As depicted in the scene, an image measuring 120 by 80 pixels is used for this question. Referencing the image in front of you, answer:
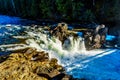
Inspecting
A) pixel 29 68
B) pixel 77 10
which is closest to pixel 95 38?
pixel 77 10

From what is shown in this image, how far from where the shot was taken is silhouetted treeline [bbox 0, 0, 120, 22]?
66.7ft

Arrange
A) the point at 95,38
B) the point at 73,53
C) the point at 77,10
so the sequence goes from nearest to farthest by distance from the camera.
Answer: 1. the point at 73,53
2. the point at 95,38
3. the point at 77,10

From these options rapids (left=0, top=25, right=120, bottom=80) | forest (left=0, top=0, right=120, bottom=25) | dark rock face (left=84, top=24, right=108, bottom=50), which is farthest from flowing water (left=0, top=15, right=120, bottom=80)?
forest (left=0, top=0, right=120, bottom=25)

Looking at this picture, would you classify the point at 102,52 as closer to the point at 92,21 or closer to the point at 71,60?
the point at 71,60

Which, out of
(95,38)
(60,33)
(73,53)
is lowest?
(73,53)

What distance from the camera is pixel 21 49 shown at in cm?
1325

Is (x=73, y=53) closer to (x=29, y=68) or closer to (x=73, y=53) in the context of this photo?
(x=73, y=53)

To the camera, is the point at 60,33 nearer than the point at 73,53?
No

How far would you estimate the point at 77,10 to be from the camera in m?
21.1

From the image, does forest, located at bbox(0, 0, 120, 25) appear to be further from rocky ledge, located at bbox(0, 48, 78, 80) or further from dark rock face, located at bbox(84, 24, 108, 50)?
rocky ledge, located at bbox(0, 48, 78, 80)

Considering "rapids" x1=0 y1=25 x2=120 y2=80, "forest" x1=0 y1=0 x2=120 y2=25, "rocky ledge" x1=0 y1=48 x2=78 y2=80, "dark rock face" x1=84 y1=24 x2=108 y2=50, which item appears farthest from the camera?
"forest" x1=0 y1=0 x2=120 y2=25

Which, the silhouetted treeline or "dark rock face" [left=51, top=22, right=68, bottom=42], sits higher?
the silhouetted treeline

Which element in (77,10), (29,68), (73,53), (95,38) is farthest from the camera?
(77,10)

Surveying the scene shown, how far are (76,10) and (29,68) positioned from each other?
455 inches
